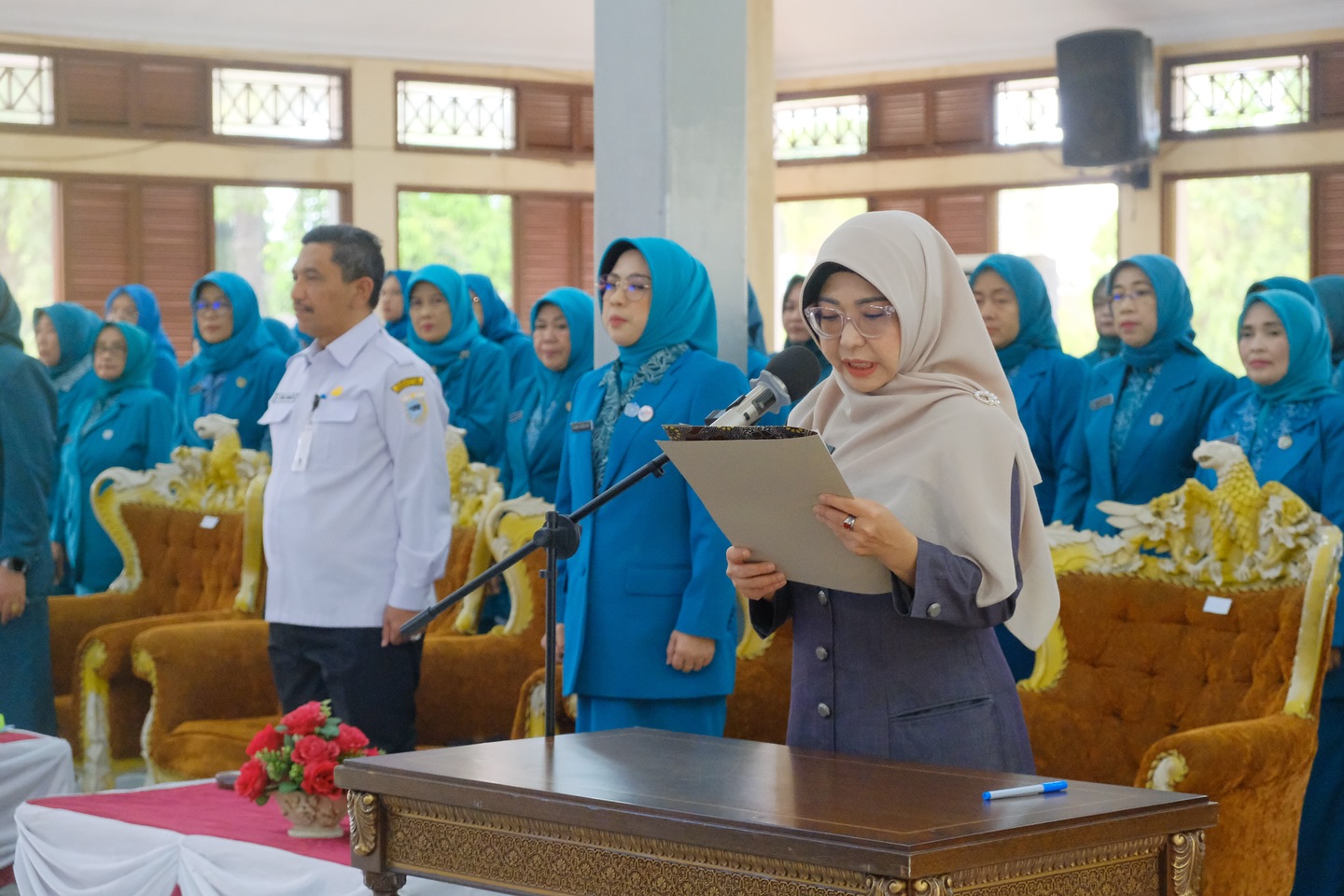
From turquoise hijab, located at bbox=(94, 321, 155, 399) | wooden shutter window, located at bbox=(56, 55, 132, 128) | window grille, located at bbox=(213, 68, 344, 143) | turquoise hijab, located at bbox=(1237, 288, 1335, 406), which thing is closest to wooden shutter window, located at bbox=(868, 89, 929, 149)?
window grille, located at bbox=(213, 68, 344, 143)

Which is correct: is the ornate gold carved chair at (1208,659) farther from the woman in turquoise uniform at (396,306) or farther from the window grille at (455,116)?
the window grille at (455,116)

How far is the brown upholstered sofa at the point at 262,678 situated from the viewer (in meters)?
4.10

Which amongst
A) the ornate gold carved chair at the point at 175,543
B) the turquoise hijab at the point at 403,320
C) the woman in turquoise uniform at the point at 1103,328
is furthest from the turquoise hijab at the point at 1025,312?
the turquoise hijab at the point at 403,320

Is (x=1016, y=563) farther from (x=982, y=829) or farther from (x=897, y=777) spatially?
(x=982, y=829)

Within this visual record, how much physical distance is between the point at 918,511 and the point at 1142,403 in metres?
2.82

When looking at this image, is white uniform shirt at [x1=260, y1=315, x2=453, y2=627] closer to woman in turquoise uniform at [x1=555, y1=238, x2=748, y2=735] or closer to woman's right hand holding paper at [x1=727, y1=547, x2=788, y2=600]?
woman in turquoise uniform at [x1=555, y1=238, x2=748, y2=735]

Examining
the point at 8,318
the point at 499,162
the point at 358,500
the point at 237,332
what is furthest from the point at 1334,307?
the point at 499,162

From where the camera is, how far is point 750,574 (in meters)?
1.85

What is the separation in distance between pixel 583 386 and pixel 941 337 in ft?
4.07

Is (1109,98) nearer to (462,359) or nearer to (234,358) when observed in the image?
(462,359)

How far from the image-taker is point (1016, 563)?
6.20 ft

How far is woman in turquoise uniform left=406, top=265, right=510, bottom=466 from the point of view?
237 inches

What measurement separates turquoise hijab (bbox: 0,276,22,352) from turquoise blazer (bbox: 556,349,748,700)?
2046 mm

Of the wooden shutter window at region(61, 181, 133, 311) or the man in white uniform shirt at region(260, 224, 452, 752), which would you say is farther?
the wooden shutter window at region(61, 181, 133, 311)
